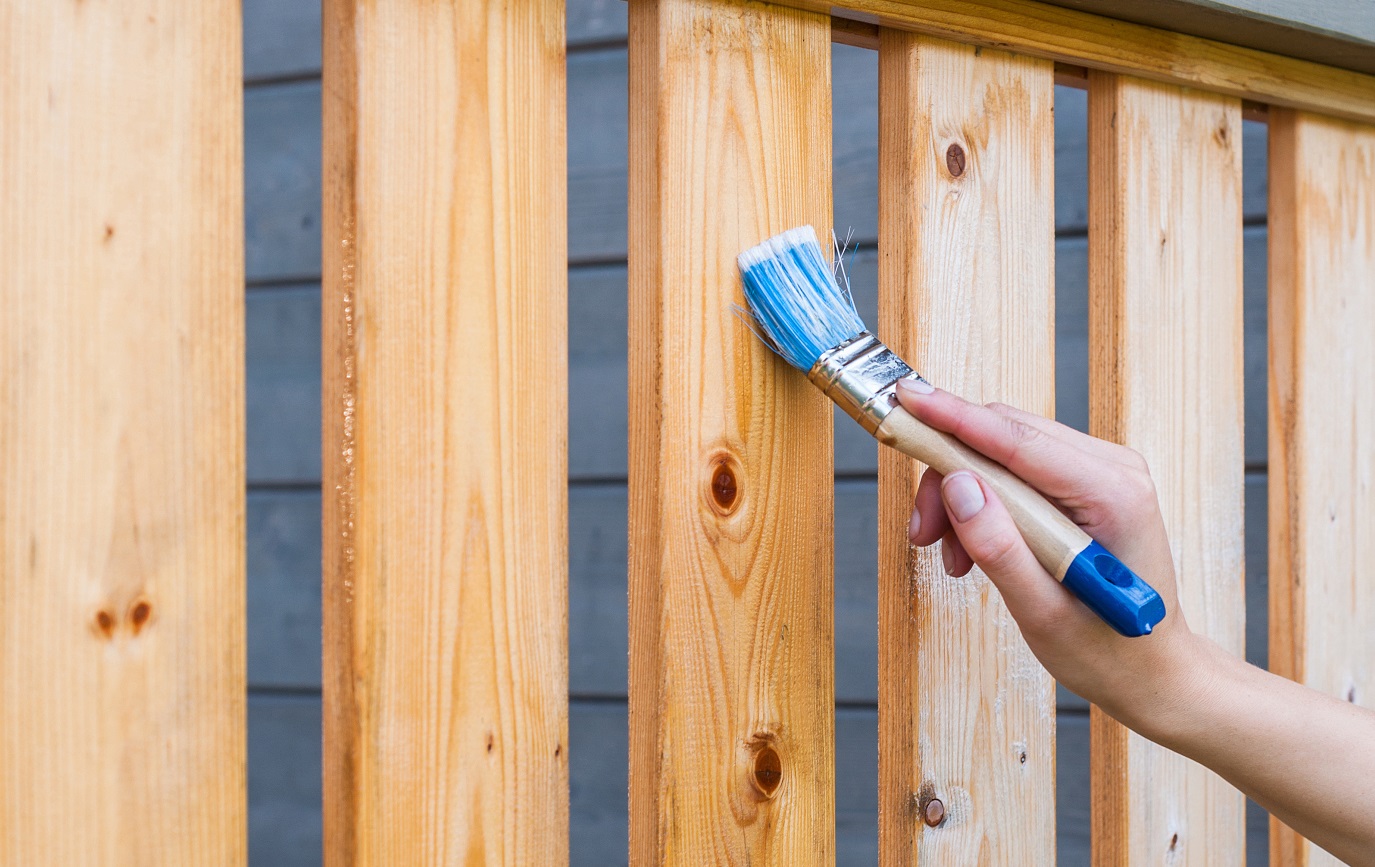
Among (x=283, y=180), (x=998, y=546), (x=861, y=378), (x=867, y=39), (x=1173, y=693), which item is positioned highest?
(x=283, y=180)

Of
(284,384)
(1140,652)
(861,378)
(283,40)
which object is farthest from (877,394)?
(283,40)

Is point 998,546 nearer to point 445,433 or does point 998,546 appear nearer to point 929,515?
point 929,515

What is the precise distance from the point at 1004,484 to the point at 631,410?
0.79 feet

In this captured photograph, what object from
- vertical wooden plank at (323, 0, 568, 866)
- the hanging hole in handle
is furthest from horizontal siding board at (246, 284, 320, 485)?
the hanging hole in handle

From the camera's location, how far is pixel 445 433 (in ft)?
1.90

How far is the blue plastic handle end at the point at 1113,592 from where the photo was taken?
0.56 metres

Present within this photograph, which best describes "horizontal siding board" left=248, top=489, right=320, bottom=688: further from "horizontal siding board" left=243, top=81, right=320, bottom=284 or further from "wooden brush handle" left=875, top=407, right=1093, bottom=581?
"wooden brush handle" left=875, top=407, right=1093, bottom=581

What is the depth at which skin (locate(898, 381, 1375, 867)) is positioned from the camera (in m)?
0.61

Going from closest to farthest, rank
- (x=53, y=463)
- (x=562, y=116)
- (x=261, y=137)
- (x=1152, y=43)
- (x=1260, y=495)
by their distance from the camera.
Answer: (x=53, y=463) < (x=562, y=116) < (x=1152, y=43) < (x=1260, y=495) < (x=261, y=137)

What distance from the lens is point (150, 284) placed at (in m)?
0.52

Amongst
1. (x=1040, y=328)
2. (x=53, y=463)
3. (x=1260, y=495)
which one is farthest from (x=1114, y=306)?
(x=1260, y=495)

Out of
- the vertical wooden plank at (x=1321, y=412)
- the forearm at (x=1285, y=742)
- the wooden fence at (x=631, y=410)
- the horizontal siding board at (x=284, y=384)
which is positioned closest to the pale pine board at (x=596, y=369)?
the horizontal siding board at (x=284, y=384)

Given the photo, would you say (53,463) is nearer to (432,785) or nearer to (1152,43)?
(432,785)

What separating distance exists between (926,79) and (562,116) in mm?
278
